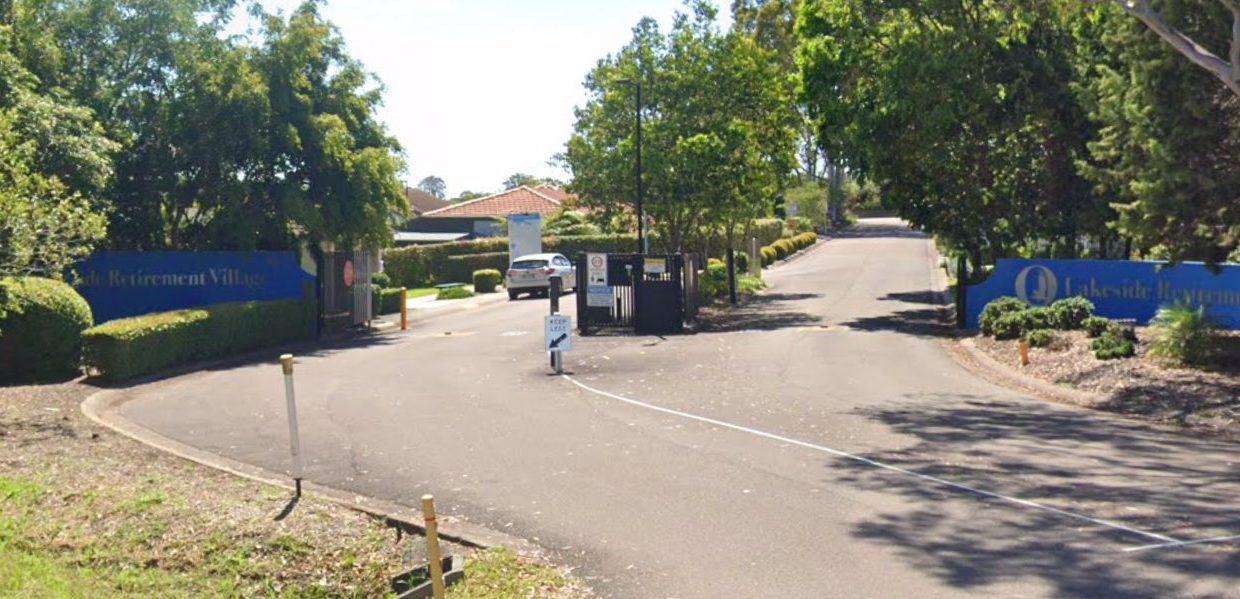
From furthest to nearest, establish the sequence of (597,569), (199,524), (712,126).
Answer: (712,126), (199,524), (597,569)

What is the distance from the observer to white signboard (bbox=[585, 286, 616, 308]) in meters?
28.4

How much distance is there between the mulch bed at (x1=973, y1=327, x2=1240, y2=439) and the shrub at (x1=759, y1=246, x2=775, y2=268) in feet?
128

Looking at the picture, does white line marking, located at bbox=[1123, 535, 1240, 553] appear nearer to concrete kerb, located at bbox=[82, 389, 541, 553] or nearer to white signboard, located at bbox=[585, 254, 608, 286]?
concrete kerb, located at bbox=[82, 389, 541, 553]

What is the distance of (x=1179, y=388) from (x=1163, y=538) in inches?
334

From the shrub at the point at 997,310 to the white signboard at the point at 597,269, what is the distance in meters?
8.42

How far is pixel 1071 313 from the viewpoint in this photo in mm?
21922

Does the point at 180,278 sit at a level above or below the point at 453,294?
above

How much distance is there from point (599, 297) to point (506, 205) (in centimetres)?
4732

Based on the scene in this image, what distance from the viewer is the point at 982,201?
2830cm

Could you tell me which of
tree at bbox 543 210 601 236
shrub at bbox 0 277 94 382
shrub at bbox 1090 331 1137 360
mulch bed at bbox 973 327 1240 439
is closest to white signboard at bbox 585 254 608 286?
mulch bed at bbox 973 327 1240 439

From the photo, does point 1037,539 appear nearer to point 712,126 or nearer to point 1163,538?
point 1163,538

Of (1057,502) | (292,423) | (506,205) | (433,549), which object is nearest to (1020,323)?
(1057,502)

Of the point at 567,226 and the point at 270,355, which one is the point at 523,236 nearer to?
the point at 567,226

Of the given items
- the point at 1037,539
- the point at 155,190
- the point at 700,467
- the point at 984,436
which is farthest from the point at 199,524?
the point at 155,190
